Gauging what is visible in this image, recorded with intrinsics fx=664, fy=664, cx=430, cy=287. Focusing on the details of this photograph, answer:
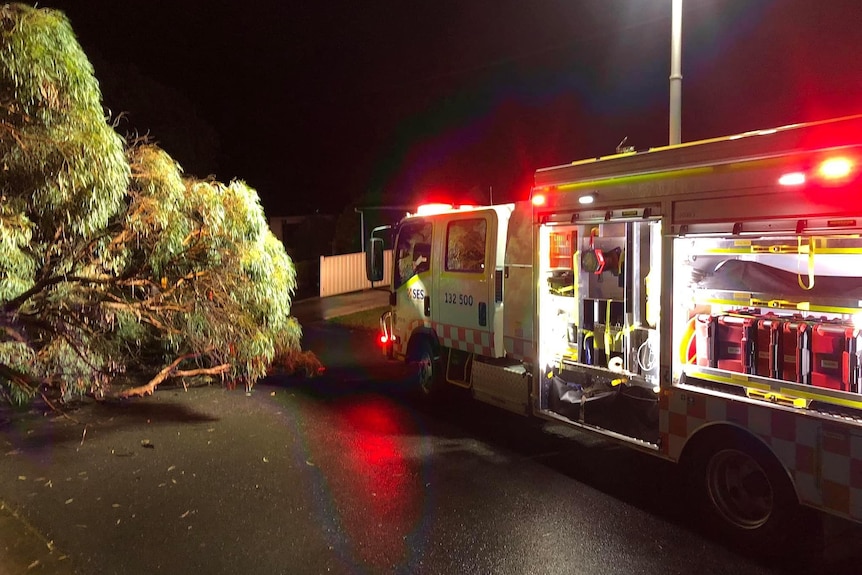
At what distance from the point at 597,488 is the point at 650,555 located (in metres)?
1.18

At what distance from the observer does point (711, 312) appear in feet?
16.7

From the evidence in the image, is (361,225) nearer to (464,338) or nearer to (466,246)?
(466,246)

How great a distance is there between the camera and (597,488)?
5.48 m

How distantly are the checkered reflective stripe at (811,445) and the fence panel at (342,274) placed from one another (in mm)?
15518

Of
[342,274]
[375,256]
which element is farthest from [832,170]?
[342,274]

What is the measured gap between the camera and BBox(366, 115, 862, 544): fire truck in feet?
13.3

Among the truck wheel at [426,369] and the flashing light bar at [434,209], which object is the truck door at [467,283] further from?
the truck wheel at [426,369]

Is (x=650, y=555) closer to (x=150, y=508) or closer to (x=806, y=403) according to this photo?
(x=806, y=403)

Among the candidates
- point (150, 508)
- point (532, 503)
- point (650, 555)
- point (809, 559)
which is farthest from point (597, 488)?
point (150, 508)

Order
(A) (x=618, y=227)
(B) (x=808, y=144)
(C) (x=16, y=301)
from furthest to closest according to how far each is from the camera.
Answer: (C) (x=16, y=301), (A) (x=618, y=227), (B) (x=808, y=144)

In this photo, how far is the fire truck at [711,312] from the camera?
405cm

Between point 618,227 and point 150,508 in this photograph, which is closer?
point 150,508

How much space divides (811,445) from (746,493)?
0.73 meters

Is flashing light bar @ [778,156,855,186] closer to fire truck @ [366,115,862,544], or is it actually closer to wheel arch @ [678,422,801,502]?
fire truck @ [366,115,862,544]
